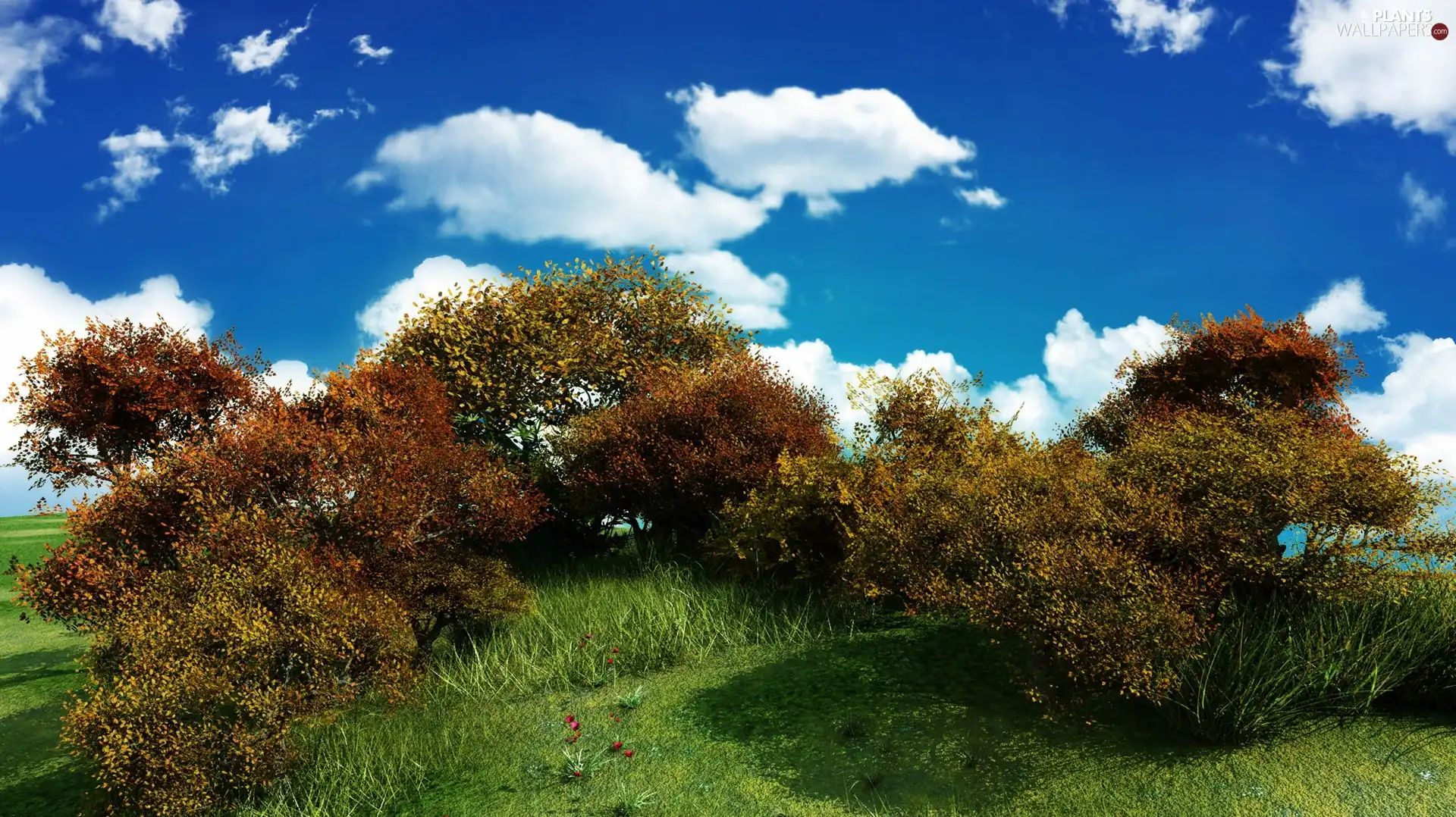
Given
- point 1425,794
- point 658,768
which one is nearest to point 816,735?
point 658,768

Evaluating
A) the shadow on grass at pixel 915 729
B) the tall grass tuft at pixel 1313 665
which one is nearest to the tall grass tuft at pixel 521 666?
the shadow on grass at pixel 915 729

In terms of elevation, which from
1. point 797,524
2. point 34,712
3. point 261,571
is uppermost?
point 261,571

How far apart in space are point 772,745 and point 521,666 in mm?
4319

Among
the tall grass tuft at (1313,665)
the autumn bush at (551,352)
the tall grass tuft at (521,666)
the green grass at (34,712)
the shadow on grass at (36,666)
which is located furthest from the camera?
the autumn bush at (551,352)

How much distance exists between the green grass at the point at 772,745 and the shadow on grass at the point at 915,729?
0.02 m

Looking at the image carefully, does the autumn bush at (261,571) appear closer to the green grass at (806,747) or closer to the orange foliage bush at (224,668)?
the orange foliage bush at (224,668)

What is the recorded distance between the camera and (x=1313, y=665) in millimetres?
8289

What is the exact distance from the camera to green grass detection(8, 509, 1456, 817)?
7.71 metres

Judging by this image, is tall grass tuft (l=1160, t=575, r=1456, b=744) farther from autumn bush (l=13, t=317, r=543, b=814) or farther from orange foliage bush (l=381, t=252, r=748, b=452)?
orange foliage bush (l=381, t=252, r=748, b=452)

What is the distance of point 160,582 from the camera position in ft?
32.7

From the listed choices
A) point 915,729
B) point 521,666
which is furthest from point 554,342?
point 915,729

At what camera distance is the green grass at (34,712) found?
1047 cm

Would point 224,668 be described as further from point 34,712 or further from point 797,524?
point 34,712

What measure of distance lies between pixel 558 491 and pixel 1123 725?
12872 mm
